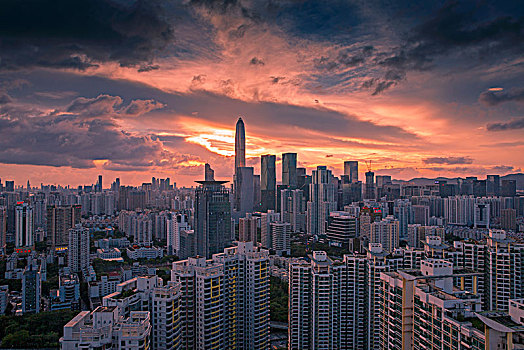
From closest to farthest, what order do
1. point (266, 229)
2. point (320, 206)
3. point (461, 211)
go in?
point (266, 229)
point (461, 211)
point (320, 206)

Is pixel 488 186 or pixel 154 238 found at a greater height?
pixel 488 186

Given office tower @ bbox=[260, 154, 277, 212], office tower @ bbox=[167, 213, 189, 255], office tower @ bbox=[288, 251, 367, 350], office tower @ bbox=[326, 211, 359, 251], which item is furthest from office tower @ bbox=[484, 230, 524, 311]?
office tower @ bbox=[260, 154, 277, 212]

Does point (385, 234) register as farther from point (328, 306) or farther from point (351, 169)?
point (351, 169)

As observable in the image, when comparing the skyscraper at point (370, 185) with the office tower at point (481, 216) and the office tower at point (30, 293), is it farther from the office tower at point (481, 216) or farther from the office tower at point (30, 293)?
the office tower at point (30, 293)

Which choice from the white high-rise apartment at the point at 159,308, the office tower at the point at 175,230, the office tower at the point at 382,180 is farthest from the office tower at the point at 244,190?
the white high-rise apartment at the point at 159,308

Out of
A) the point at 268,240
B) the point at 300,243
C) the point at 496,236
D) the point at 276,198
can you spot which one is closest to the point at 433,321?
the point at 496,236

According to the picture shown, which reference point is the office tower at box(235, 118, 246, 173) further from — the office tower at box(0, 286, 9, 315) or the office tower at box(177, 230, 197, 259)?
the office tower at box(0, 286, 9, 315)

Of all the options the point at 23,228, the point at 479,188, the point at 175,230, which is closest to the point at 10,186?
the point at 23,228

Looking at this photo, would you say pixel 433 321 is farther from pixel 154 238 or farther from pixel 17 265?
pixel 154 238
